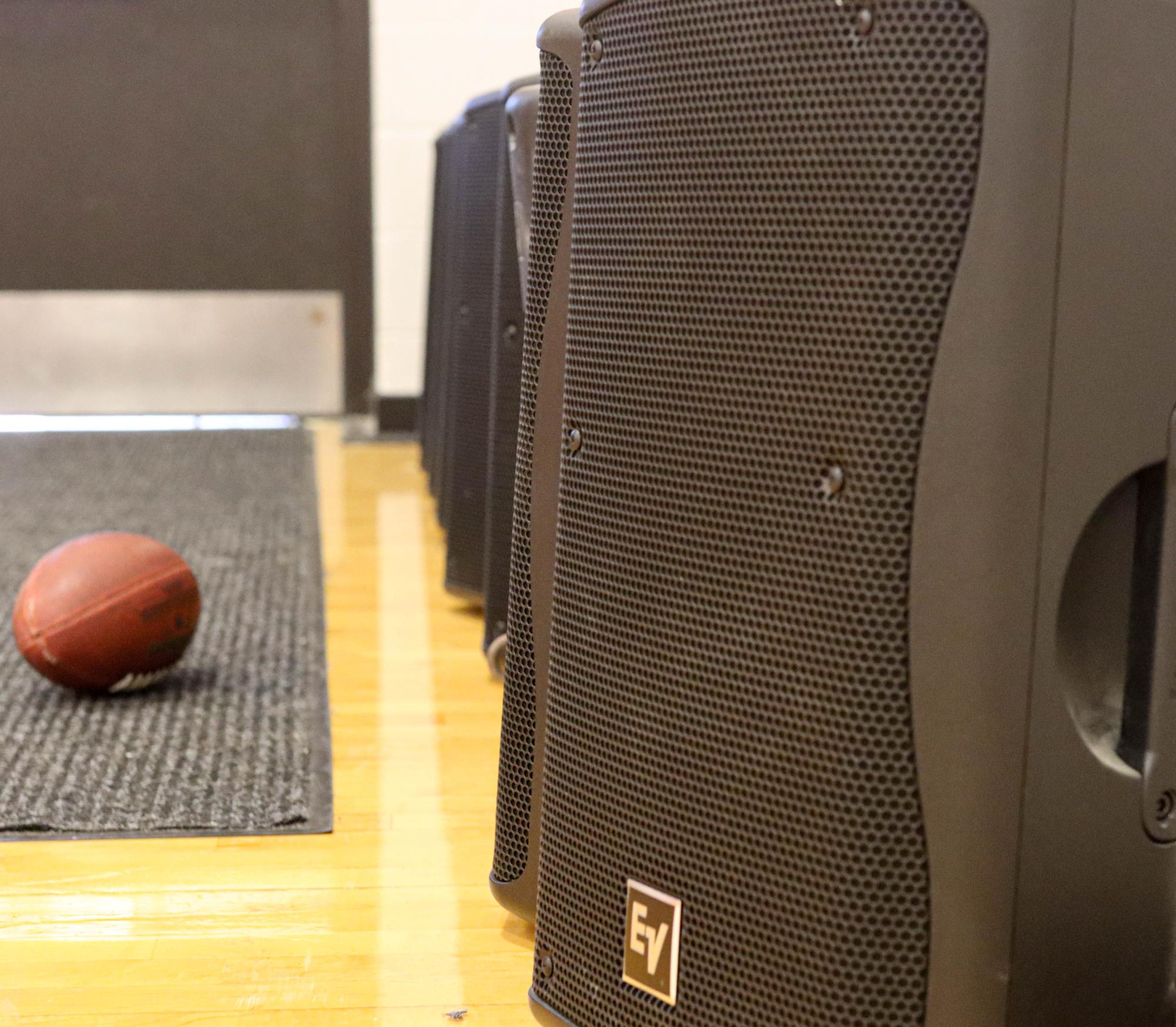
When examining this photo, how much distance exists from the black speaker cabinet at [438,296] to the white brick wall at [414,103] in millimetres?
623

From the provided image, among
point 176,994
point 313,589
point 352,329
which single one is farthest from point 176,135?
point 176,994

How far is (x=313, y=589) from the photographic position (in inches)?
78.1

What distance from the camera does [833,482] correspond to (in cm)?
62

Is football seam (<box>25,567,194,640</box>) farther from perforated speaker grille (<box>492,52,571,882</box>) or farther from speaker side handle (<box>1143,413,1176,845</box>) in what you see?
speaker side handle (<box>1143,413,1176,845</box>)

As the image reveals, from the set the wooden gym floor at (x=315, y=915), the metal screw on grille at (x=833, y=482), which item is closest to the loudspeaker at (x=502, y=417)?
the wooden gym floor at (x=315, y=915)

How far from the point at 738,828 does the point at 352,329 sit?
3009 millimetres

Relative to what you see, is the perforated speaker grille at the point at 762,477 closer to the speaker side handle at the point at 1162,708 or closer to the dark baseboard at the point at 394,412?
the speaker side handle at the point at 1162,708

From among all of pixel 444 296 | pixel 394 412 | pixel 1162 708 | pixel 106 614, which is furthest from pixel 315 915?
pixel 394 412

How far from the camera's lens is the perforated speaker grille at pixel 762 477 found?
60 centimetres

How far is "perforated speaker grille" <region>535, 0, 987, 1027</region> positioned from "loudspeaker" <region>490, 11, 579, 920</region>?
4.5 inches

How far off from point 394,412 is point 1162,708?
2.98 metres

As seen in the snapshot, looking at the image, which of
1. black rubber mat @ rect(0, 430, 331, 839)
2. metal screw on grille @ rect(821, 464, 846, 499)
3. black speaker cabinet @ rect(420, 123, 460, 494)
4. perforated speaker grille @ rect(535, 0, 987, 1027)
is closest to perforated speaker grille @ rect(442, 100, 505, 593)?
black rubber mat @ rect(0, 430, 331, 839)

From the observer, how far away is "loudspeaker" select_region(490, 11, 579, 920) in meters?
0.86

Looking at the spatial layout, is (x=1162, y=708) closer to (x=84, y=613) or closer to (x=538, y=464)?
(x=538, y=464)
